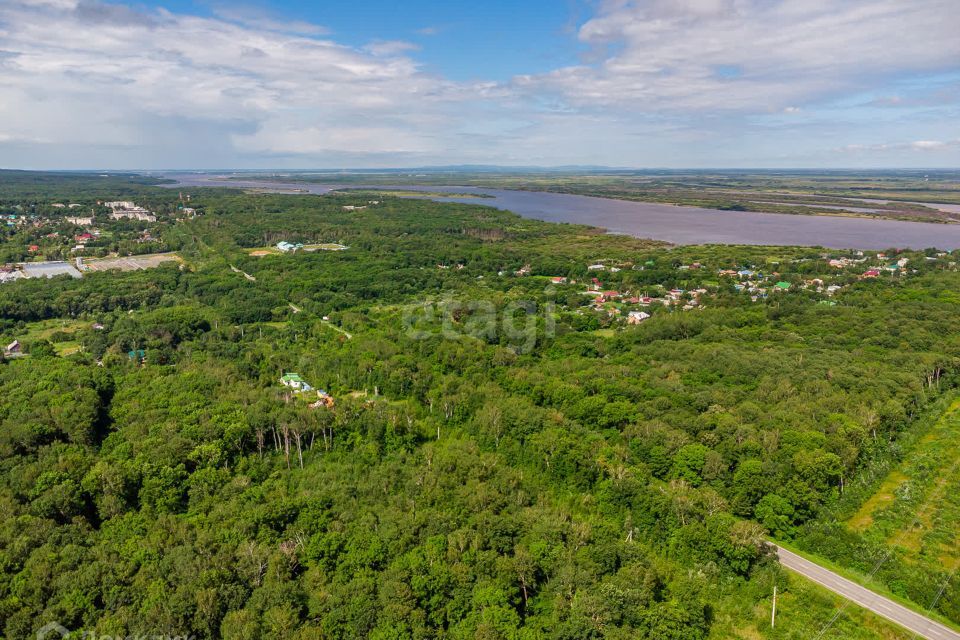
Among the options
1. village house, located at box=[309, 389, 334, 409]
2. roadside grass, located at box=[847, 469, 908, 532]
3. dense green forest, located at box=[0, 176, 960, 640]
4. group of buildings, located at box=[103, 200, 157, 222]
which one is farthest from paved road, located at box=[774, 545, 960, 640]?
group of buildings, located at box=[103, 200, 157, 222]

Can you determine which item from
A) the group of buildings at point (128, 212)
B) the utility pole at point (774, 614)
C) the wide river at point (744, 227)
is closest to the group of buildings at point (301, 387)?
the utility pole at point (774, 614)

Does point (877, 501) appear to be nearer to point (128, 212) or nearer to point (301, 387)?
point (301, 387)

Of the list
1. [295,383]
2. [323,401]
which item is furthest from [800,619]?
[295,383]

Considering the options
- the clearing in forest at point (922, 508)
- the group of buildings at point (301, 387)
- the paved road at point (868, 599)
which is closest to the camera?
the paved road at point (868, 599)

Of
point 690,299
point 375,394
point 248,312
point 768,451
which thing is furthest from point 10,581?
point 690,299

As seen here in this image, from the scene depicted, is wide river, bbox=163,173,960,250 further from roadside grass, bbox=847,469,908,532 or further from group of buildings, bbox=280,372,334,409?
group of buildings, bbox=280,372,334,409

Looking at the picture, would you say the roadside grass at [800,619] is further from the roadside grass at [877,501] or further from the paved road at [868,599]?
the roadside grass at [877,501]

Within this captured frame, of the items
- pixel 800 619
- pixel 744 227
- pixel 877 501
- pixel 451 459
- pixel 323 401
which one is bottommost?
pixel 800 619
